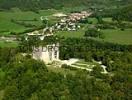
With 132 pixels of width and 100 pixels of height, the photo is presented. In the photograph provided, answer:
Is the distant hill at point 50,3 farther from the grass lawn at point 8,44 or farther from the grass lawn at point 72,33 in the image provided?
the grass lawn at point 8,44

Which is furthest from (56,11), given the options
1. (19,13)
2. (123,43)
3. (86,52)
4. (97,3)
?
(86,52)

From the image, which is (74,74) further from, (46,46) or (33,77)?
(46,46)

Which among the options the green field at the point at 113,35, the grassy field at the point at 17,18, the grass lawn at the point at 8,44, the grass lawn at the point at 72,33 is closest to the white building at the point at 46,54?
the grass lawn at the point at 8,44

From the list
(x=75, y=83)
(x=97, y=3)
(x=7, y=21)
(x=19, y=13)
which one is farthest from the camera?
(x=97, y=3)

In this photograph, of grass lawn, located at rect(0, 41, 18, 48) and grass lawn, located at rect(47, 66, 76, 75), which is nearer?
grass lawn, located at rect(47, 66, 76, 75)

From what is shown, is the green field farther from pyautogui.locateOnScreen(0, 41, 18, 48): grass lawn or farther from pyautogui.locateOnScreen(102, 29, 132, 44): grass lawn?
pyautogui.locateOnScreen(0, 41, 18, 48): grass lawn

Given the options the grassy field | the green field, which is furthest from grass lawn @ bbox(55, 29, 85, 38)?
the grassy field

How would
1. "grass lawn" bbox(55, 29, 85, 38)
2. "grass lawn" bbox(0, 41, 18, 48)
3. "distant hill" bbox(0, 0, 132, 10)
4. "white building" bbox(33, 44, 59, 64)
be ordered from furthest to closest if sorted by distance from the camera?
"distant hill" bbox(0, 0, 132, 10) → "grass lawn" bbox(55, 29, 85, 38) → "grass lawn" bbox(0, 41, 18, 48) → "white building" bbox(33, 44, 59, 64)

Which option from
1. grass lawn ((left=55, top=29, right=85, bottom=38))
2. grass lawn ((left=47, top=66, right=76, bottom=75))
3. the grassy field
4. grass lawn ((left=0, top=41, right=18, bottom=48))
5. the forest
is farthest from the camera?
the grassy field
